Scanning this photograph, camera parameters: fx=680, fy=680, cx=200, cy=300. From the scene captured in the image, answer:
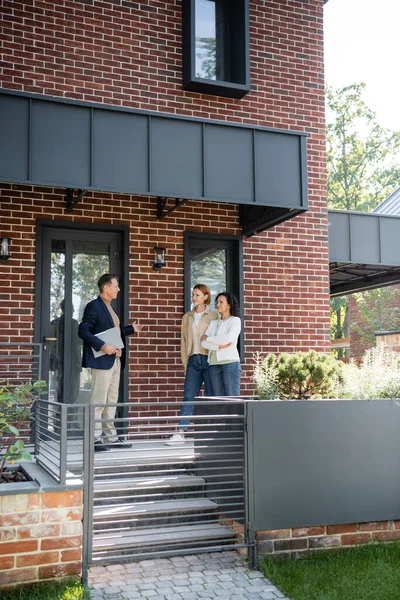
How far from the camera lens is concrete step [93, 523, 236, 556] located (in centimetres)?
516

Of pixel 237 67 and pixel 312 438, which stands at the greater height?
pixel 237 67

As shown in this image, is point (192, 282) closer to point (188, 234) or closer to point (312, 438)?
point (188, 234)

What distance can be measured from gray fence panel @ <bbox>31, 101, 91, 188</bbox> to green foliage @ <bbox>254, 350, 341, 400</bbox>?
108 inches

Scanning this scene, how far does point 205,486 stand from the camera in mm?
6223

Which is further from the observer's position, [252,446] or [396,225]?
[396,225]

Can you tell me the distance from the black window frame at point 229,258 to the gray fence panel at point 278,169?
4.36 ft

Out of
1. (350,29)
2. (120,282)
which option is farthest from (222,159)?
(350,29)

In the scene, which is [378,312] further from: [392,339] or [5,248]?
[5,248]

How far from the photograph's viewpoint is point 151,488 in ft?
19.3

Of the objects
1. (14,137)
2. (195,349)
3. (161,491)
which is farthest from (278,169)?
(161,491)

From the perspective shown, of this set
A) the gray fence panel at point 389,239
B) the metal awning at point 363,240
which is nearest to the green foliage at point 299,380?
the metal awning at point 363,240

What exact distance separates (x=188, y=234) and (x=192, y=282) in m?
0.63

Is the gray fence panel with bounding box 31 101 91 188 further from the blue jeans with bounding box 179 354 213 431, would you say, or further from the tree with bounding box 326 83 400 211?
the tree with bounding box 326 83 400 211

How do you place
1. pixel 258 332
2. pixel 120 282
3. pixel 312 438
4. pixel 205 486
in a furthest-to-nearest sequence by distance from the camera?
Answer: pixel 258 332 → pixel 120 282 → pixel 205 486 → pixel 312 438
